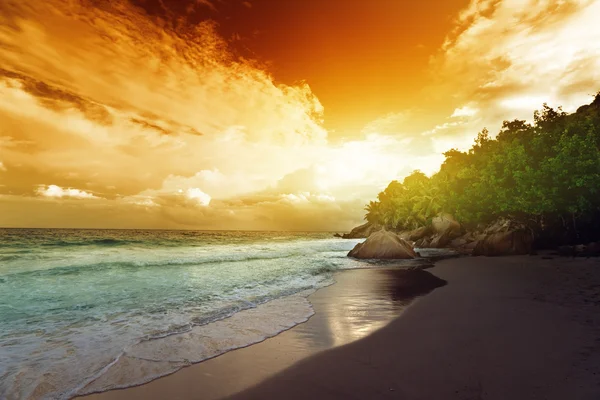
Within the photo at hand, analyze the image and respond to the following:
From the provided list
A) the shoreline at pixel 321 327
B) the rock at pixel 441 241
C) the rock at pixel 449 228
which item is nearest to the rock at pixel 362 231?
the rock at pixel 449 228

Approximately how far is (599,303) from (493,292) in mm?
2793

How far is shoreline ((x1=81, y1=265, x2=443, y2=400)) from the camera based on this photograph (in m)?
4.67

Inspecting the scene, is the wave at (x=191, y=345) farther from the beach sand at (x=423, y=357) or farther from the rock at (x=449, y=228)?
the rock at (x=449, y=228)

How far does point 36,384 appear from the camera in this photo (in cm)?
488

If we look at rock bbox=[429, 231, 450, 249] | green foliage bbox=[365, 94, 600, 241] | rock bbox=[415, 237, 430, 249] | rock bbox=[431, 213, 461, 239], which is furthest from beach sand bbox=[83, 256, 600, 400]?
rock bbox=[415, 237, 430, 249]

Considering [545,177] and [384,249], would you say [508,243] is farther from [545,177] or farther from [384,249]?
[384,249]

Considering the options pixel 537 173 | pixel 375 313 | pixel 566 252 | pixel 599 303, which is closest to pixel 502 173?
pixel 537 173

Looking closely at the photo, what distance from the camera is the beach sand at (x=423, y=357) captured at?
4.25 m

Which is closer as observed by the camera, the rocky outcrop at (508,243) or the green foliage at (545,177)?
the green foliage at (545,177)

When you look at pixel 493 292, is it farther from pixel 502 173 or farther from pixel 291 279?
pixel 502 173

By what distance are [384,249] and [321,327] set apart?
2015 cm

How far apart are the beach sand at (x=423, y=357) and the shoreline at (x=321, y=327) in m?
0.03

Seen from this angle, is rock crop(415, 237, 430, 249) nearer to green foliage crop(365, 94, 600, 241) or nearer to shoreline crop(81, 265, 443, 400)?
green foliage crop(365, 94, 600, 241)

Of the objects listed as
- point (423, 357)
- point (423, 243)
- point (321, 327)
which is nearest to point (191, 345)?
point (321, 327)
